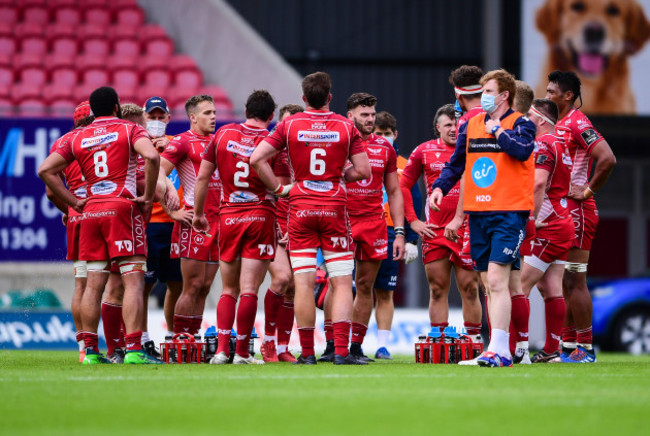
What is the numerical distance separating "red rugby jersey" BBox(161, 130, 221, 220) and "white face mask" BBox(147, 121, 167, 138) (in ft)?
2.00

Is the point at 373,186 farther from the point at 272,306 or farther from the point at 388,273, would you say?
the point at 272,306

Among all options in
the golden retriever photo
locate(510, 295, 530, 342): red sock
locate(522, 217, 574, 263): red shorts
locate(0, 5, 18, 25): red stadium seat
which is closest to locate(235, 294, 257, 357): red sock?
locate(510, 295, 530, 342): red sock

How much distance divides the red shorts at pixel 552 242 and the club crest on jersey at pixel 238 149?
2.69 meters

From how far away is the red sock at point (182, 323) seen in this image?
397 inches

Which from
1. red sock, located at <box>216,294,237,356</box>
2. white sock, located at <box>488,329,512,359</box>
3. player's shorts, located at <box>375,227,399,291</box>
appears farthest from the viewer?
player's shorts, located at <box>375,227,399,291</box>

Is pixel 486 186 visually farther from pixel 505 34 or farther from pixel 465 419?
pixel 505 34

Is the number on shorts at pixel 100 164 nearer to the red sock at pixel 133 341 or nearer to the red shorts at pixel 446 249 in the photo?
the red sock at pixel 133 341

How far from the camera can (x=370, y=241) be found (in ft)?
32.6

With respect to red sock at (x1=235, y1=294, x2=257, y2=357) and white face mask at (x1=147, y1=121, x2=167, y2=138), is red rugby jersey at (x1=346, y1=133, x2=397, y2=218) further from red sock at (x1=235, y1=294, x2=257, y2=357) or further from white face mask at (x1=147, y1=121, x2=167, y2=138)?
white face mask at (x1=147, y1=121, x2=167, y2=138)

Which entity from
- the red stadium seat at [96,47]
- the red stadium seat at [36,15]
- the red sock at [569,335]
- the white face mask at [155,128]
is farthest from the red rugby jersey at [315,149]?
the red stadium seat at [36,15]

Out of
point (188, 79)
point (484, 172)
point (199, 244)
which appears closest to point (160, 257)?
point (199, 244)

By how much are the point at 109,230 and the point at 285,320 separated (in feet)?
6.61

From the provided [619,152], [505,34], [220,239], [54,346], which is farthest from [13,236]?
[619,152]

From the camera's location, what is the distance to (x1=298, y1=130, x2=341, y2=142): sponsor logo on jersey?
8703 mm
